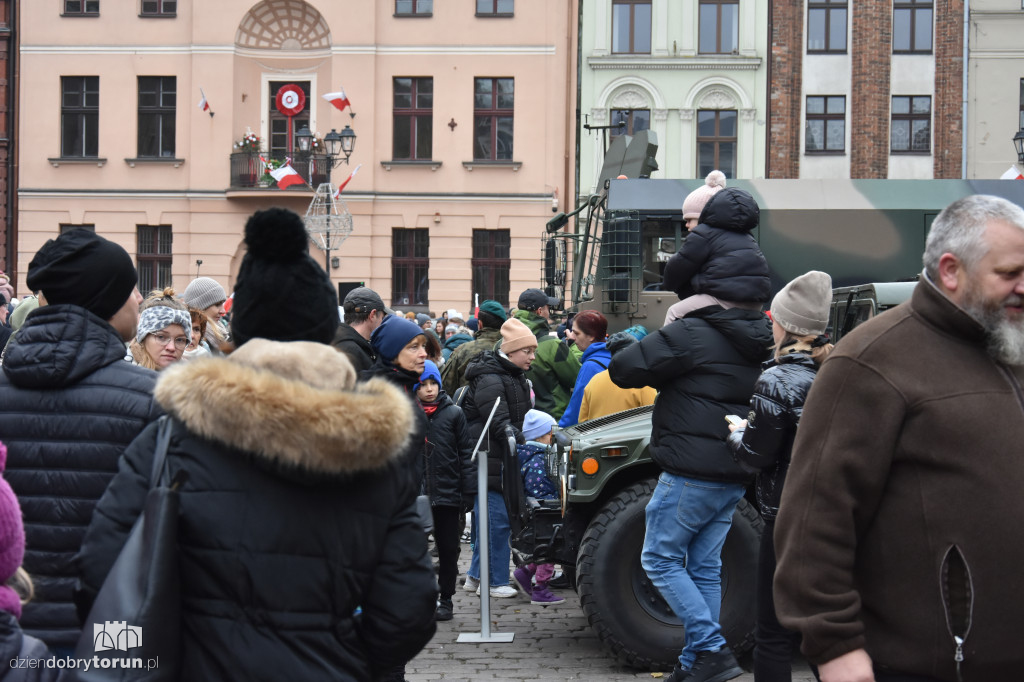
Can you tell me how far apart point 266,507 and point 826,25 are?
3171 cm

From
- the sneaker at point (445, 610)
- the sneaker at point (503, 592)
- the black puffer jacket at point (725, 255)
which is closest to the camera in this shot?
the black puffer jacket at point (725, 255)

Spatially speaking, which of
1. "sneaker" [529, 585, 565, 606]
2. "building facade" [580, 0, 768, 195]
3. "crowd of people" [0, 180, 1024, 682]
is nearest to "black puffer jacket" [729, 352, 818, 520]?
"crowd of people" [0, 180, 1024, 682]

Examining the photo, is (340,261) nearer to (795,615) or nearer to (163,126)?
(163,126)

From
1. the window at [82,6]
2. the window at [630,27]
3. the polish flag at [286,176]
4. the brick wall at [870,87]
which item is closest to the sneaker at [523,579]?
the polish flag at [286,176]

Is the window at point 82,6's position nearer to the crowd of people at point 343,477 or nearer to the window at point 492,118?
the window at point 492,118

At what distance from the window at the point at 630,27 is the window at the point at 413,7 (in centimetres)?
493

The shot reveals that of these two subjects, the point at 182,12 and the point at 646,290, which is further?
the point at 182,12

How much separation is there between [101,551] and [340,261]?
2870 cm

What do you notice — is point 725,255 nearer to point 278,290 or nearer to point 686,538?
point 686,538

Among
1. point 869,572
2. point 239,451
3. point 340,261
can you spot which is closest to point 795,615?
point 869,572

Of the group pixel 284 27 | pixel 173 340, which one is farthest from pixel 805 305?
pixel 284 27

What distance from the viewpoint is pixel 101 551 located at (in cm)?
258

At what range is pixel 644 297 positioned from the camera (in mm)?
13766

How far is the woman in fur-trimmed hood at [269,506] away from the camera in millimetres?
2553
